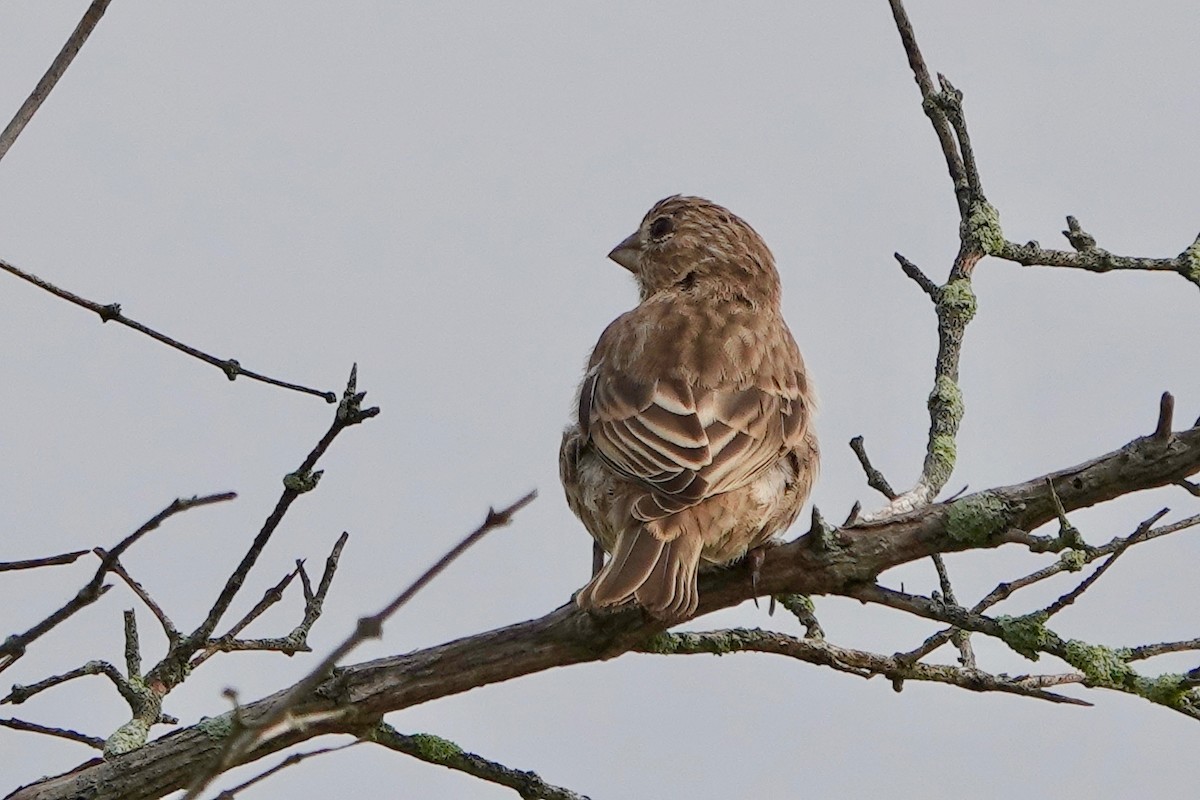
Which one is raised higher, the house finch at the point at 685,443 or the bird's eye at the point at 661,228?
the bird's eye at the point at 661,228

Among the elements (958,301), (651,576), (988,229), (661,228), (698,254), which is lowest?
(651,576)

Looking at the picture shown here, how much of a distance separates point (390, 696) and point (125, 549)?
4.21ft

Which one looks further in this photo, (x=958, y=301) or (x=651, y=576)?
(x=958, y=301)

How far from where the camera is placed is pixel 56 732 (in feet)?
14.6

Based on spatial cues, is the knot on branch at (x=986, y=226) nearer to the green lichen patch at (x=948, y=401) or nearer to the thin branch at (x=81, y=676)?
the green lichen patch at (x=948, y=401)

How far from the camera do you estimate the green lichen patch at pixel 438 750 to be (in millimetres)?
4820

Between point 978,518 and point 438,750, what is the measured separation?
168cm

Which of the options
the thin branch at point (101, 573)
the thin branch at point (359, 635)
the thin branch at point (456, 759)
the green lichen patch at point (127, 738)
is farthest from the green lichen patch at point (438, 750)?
the thin branch at point (359, 635)

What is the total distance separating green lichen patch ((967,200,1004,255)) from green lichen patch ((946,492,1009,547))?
2024 mm

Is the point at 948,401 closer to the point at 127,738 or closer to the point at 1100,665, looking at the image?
the point at 1100,665

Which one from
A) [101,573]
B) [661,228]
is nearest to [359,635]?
[101,573]

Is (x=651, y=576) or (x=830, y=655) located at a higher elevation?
(x=651, y=576)

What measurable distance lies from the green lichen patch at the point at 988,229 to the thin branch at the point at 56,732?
3.56m

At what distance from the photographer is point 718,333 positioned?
6.79 m
